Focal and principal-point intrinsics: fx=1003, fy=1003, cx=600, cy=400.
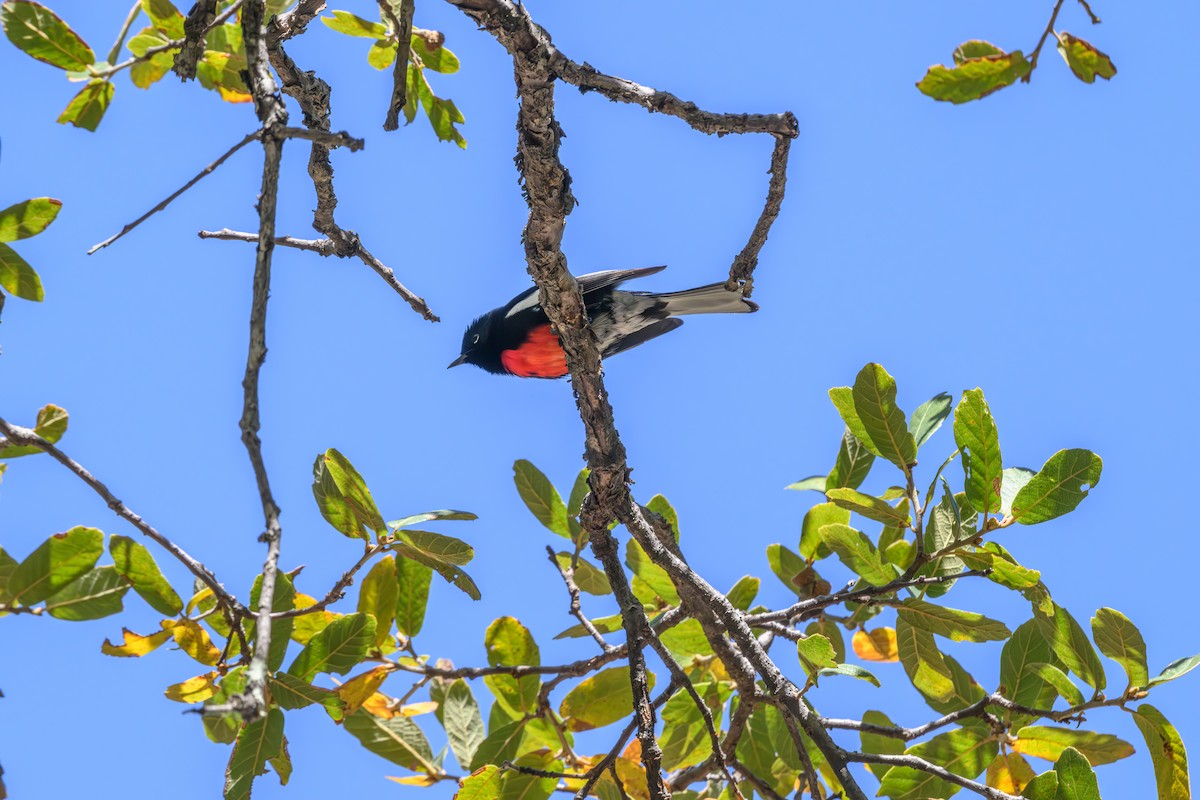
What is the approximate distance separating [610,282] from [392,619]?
283cm

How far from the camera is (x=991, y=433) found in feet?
8.86

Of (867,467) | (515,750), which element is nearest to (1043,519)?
(867,467)

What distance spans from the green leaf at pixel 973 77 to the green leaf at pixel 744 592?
214 centimetres

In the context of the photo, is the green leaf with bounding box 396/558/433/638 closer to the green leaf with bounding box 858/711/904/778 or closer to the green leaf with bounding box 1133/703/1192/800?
the green leaf with bounding box 858/711/904/778

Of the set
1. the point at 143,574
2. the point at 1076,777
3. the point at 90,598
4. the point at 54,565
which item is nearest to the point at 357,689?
the point at 143,574

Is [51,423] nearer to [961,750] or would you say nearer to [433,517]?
[433,517]

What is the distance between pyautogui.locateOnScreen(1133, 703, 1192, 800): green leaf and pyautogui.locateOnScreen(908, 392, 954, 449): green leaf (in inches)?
36.1

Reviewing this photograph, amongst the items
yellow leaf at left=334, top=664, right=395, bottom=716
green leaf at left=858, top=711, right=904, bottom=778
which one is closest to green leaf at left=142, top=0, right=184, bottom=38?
yellow leaf at left=334, top=664, right=395, bottom=716

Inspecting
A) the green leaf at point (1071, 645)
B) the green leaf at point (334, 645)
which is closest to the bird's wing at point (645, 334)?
the green leaf at point (1071, 645)

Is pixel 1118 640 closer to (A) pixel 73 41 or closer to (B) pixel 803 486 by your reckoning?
(B) pixel 803 486

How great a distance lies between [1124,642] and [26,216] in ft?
9.95

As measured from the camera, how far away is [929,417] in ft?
9.93

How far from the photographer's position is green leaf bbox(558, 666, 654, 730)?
10.4 ft

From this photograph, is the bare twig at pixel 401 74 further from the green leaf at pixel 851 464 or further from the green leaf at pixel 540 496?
the green leaf at pixel 851 464
